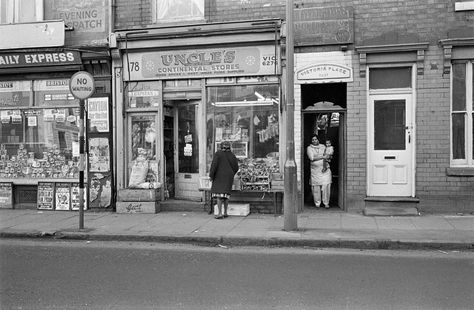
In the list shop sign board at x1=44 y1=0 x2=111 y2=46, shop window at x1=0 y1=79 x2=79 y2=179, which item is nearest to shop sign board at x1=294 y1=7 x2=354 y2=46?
shop sign board at x1=44 y1=0 x2=111 y2=46

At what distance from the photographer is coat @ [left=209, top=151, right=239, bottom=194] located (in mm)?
10375

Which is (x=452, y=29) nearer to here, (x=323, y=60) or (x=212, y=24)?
(x=323, y=60)

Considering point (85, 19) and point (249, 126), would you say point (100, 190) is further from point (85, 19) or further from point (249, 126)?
point (85, 19)

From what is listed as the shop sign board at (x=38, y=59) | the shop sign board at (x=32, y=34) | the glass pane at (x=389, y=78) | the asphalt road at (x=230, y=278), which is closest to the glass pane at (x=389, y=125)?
the glass pane at (x=389, y=78)

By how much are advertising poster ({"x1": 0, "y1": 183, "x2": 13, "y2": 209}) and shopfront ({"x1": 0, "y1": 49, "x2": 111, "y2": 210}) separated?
0.09 ft

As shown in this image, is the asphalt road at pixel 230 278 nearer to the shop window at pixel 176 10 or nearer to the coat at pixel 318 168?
the coat at pixel 318 168

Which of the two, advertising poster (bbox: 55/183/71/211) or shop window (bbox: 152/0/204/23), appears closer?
shop window (bbox: 152/0/204/23)

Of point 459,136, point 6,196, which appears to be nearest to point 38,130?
point 6,196

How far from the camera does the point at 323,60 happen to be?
10.6 m

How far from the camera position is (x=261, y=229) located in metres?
9.08

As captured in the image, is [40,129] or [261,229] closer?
[261,229]

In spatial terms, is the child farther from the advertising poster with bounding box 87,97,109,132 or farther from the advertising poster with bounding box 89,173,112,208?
the advertising poster with bounding box 87,97,109,132

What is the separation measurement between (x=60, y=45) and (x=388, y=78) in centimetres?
805

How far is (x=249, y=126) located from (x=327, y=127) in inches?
83.1
